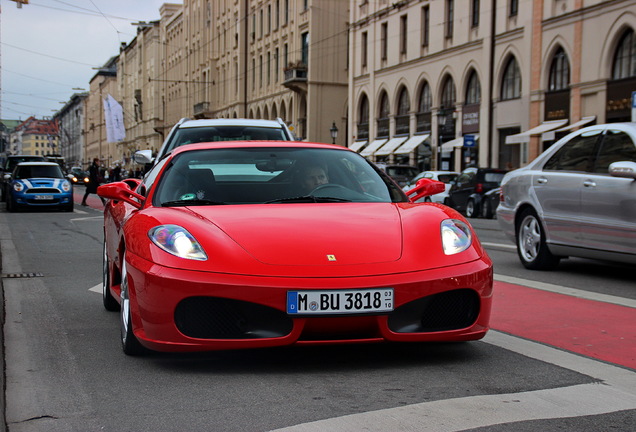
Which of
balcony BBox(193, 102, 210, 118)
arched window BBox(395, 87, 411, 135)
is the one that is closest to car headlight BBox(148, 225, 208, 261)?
arched window BBox(395, 87, 411, 135)

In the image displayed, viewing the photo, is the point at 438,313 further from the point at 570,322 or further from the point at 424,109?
the point at 424,109

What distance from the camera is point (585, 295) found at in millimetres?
7633

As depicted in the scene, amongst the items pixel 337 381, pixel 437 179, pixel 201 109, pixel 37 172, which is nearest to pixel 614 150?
pixel 337 381

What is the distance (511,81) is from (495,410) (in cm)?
3579

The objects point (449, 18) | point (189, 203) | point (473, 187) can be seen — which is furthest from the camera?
point (449, 18)

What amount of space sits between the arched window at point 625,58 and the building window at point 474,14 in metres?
10.5

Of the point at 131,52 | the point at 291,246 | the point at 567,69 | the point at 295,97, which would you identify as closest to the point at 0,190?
the point at 567,69

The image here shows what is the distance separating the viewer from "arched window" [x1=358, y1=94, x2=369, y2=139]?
Answer: 53691 mm

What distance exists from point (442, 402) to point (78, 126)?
7351 inches

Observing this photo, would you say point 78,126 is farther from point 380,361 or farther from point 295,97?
point 380,361

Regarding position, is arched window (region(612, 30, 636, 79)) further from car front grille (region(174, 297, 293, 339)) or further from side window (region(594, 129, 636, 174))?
car front grille (region(174, 297, 293, 339))

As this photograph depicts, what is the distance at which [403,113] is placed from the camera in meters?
48.5

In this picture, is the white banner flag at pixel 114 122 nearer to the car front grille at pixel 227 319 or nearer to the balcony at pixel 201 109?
the balcony at pixel 201 109

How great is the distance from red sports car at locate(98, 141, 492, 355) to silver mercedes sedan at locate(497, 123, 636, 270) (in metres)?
3.90
